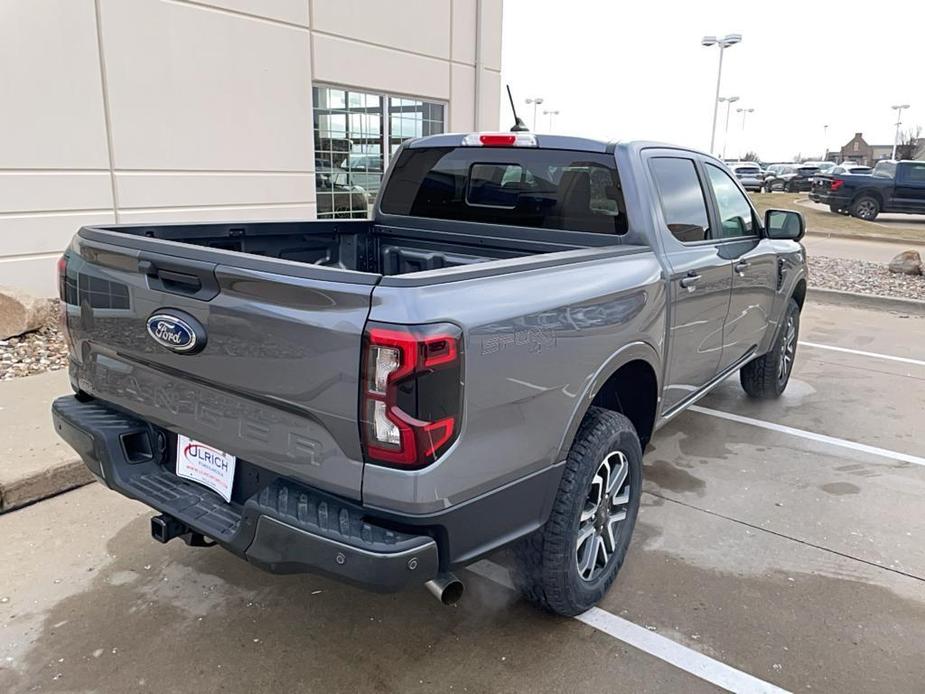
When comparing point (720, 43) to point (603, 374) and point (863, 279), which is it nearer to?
point (863, 279)

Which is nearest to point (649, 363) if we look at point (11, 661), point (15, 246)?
point (11, 661)

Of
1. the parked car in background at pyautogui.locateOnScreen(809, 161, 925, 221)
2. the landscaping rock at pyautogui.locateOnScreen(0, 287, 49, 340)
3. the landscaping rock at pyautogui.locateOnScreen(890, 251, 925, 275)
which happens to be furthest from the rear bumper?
the parked car in background at pyautogui.locateOnScreen(809, 161, 925, 221)

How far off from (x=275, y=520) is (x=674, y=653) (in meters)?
1.65

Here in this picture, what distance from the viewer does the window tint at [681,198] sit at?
364cm

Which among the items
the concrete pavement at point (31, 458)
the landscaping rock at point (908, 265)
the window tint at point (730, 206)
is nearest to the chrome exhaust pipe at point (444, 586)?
the concrete pavement at point (31, 458)

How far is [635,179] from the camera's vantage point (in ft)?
11.2

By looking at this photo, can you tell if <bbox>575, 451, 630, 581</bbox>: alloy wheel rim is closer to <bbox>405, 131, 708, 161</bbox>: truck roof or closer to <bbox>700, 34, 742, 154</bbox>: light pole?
<bbox>405, 131, 708, 161</bbox>: truck roof

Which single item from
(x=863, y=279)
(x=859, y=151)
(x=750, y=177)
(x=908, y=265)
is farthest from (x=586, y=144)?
(x=859, y=151)

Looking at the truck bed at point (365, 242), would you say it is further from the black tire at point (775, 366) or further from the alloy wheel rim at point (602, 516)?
the black tire at point (775, 366)

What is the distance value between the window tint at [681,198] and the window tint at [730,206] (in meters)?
0.28

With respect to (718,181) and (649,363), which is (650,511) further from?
(718,181)

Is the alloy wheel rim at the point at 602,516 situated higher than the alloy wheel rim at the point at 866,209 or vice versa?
the alloy wheel rim at the point at 866,209

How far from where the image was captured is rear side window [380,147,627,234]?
3520 mm

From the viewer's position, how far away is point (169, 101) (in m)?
7.75
